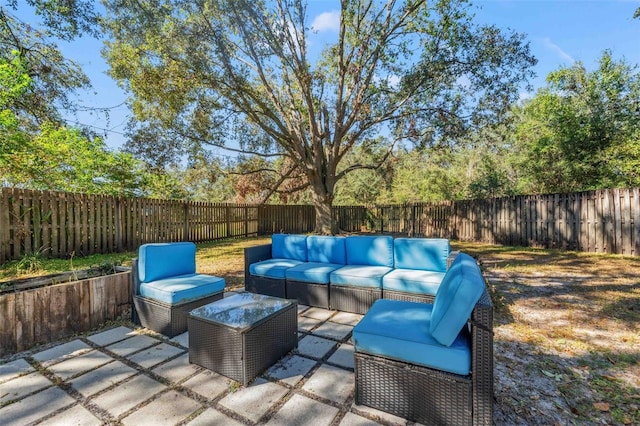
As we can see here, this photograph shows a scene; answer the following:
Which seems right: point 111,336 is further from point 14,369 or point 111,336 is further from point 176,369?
point 176,369

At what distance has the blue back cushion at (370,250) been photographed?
12.3 ft

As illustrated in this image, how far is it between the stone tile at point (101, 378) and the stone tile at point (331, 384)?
1.38 m

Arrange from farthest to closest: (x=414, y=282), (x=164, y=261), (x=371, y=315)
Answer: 1. (x=164, y=261)
2. (x=414, y=282)
3. (x=371, y=315)

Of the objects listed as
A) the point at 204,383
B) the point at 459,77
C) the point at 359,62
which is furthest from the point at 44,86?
the point at 459,77

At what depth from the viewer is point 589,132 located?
961 cm

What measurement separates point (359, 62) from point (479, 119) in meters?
4.24

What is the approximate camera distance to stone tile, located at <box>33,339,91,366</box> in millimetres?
2348

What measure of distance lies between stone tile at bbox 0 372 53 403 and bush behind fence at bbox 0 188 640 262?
5.29 m

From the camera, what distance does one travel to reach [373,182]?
2133 cm

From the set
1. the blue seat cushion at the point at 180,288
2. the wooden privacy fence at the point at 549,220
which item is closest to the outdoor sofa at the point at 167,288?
the blue seat cushion at the point at 180,288

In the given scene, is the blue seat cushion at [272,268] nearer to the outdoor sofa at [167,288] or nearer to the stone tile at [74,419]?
the outdoor sofa at [167,288]

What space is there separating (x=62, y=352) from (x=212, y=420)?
1821mm

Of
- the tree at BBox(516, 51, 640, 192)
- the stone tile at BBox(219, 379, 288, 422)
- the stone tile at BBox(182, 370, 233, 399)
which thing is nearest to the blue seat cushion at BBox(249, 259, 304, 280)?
the stone tile at BBox(182, 370, 233, 399)

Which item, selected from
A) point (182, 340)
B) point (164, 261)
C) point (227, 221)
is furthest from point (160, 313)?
point (227, 221)
